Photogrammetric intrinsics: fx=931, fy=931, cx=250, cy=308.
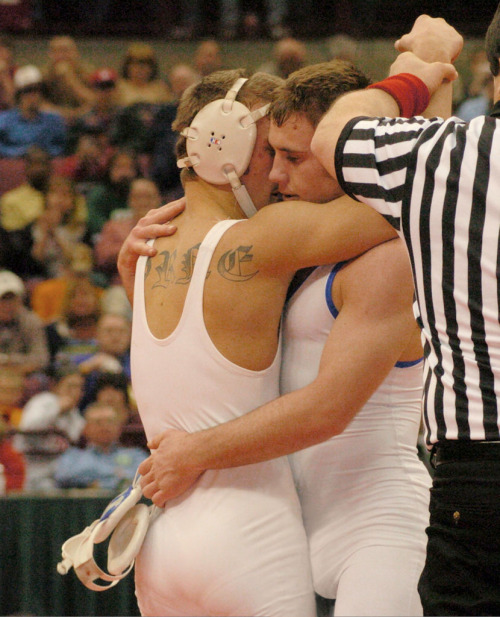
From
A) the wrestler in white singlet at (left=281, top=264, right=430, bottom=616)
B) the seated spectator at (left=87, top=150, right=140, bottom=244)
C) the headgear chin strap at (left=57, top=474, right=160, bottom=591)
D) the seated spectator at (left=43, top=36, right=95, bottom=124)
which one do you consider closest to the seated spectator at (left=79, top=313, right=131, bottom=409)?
the seated spectator at (left=87, top=150, right=140, bottom=244)

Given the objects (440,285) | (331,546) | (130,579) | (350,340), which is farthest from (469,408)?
(130,579)

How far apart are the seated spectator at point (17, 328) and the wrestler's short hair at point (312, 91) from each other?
428 cm

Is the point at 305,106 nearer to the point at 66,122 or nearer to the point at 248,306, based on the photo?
the point at 248,306

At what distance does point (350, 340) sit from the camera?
2275 mm

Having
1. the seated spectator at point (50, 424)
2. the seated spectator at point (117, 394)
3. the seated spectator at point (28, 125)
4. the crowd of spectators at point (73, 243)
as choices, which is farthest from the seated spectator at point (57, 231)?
the seated spectator at point (117, 394)

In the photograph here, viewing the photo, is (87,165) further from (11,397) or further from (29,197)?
(11,397)

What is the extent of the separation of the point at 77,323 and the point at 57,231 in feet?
4.28

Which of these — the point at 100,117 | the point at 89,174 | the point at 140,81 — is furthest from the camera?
the point at 140,81

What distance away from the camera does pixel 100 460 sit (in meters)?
5.04

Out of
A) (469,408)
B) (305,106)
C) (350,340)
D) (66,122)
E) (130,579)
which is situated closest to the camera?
(469,408)

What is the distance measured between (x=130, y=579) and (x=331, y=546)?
7.81 ft

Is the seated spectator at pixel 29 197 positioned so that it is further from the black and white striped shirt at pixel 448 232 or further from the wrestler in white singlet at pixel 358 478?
the black and white striped shirt at pixel 448 232

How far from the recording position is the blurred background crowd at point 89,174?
5.24m

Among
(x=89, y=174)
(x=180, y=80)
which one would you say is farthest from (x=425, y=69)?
(x=180, y=80)
